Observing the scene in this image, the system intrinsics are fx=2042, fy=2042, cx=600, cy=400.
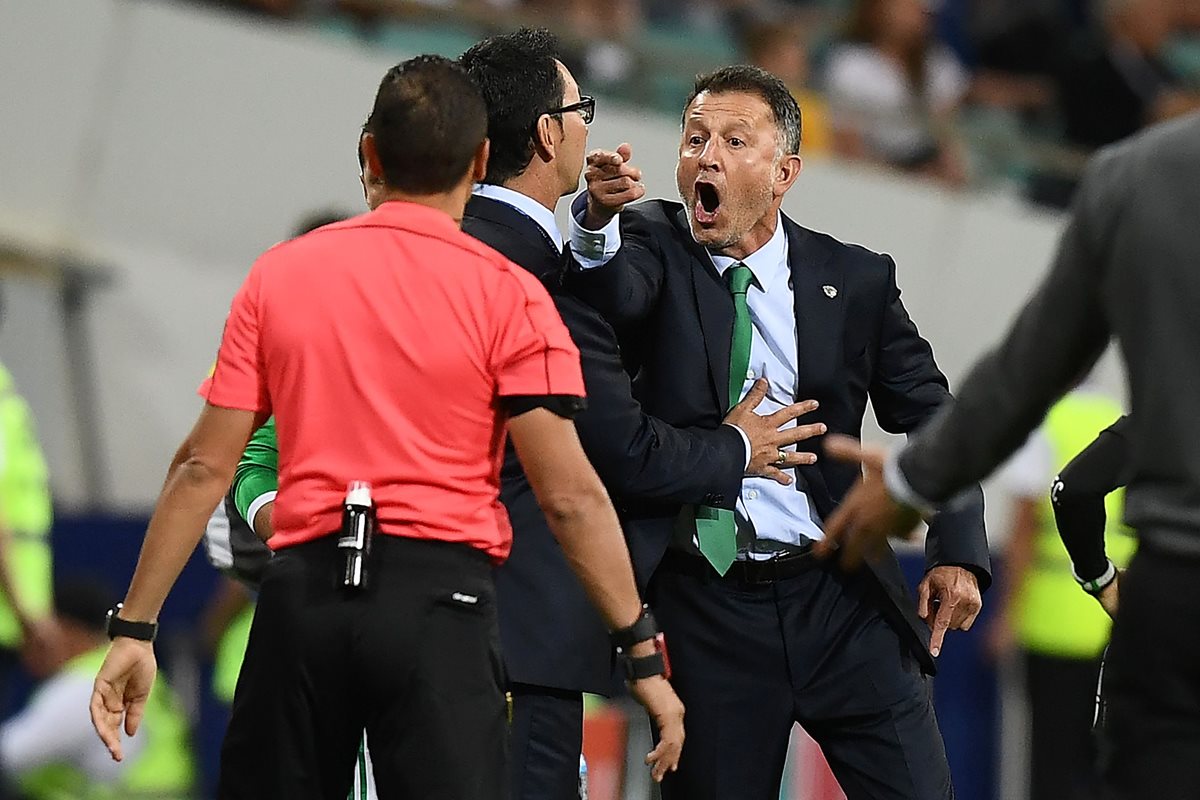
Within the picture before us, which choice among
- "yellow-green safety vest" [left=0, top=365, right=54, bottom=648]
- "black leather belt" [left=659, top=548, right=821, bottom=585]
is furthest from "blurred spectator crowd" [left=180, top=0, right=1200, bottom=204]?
"black leather belt" [left=659, top=548, right=821, bottom=585]

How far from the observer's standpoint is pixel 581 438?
160 inches

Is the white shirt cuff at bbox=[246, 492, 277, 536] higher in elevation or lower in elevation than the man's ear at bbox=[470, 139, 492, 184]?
lower

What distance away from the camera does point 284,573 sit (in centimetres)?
345

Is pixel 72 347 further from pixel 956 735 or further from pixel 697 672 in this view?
pixel 697 672

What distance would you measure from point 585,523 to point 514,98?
3.35 feet

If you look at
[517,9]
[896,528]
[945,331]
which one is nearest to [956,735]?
[945,331]

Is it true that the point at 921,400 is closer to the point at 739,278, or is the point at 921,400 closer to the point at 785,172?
the point at 739,278

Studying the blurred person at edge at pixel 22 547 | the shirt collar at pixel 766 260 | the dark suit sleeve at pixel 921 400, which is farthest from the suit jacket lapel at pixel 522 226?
the blurred person at edge at pixel 22 547

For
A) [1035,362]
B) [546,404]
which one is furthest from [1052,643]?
[1035,362]

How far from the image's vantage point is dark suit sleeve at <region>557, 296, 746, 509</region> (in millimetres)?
4062

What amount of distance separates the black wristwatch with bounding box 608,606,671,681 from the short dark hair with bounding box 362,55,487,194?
85 cm

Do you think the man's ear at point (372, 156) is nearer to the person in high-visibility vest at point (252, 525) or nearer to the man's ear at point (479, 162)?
the man's ear at point (479, 162)

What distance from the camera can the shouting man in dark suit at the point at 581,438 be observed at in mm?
3988

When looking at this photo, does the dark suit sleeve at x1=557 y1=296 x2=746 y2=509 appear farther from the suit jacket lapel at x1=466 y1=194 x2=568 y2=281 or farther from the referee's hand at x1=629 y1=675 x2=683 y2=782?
the referee's hand at x1=629 y1=675 x2=683 y2=782
